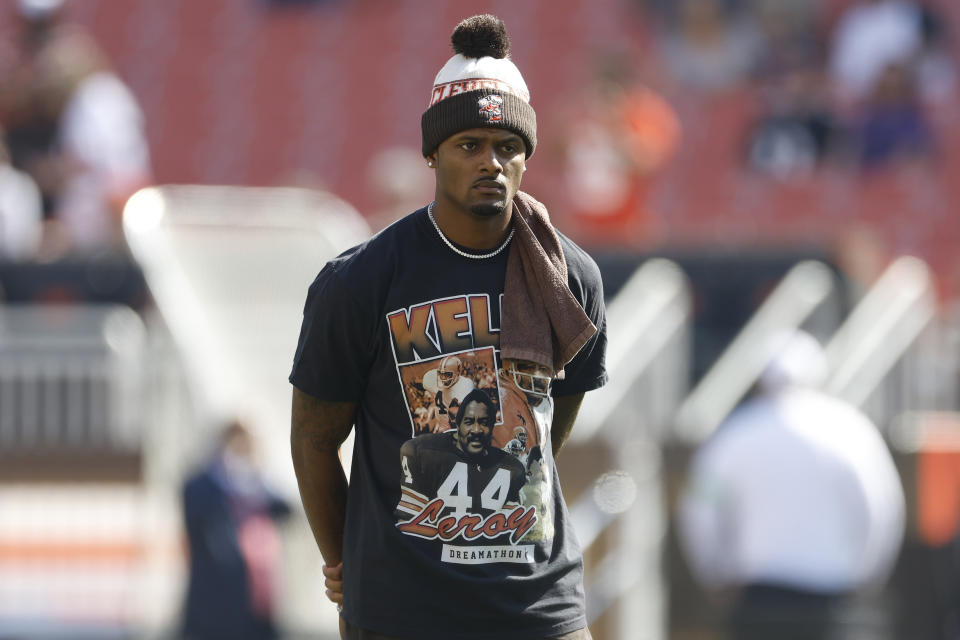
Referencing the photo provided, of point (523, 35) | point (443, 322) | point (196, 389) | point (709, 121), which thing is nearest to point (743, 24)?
point (709, 121)

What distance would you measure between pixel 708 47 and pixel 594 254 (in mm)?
4327

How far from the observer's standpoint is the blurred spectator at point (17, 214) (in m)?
11.3

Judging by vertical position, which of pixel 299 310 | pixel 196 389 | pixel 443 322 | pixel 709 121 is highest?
pixel 709 121

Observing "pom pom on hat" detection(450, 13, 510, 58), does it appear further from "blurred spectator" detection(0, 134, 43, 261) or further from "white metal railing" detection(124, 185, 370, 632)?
"blurred spectator" detection(0, 134, 43, 261)

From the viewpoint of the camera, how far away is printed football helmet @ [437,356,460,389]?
9.77ft

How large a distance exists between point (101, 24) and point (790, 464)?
11273 mm

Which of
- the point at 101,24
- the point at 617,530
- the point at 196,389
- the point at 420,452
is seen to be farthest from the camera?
the point at 101,24

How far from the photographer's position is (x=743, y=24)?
44.7ft

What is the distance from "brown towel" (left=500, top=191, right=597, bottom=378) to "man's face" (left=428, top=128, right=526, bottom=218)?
105 millimetres

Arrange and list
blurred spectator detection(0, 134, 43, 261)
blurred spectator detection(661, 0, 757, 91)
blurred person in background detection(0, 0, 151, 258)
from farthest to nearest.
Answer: blurred spectator detection(661, 0, 757, 91)
blurred person in background detection(0, 0, 151, 258)
blurred spectator detection(0, 134, 43, 261)

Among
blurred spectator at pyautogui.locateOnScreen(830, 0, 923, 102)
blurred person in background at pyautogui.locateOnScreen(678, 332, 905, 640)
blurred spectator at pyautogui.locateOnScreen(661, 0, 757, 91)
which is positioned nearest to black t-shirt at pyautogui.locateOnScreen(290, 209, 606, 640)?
blurred person in background at pyautogui.locateOnScreen(678, 332, 905, 640)

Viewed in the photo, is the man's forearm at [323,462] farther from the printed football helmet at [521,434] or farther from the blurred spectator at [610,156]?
the blurred spectator at [610,156]

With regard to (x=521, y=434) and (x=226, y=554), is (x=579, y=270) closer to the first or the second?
(x=521, y=434)

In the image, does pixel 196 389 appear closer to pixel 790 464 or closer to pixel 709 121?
pixel 790 464
